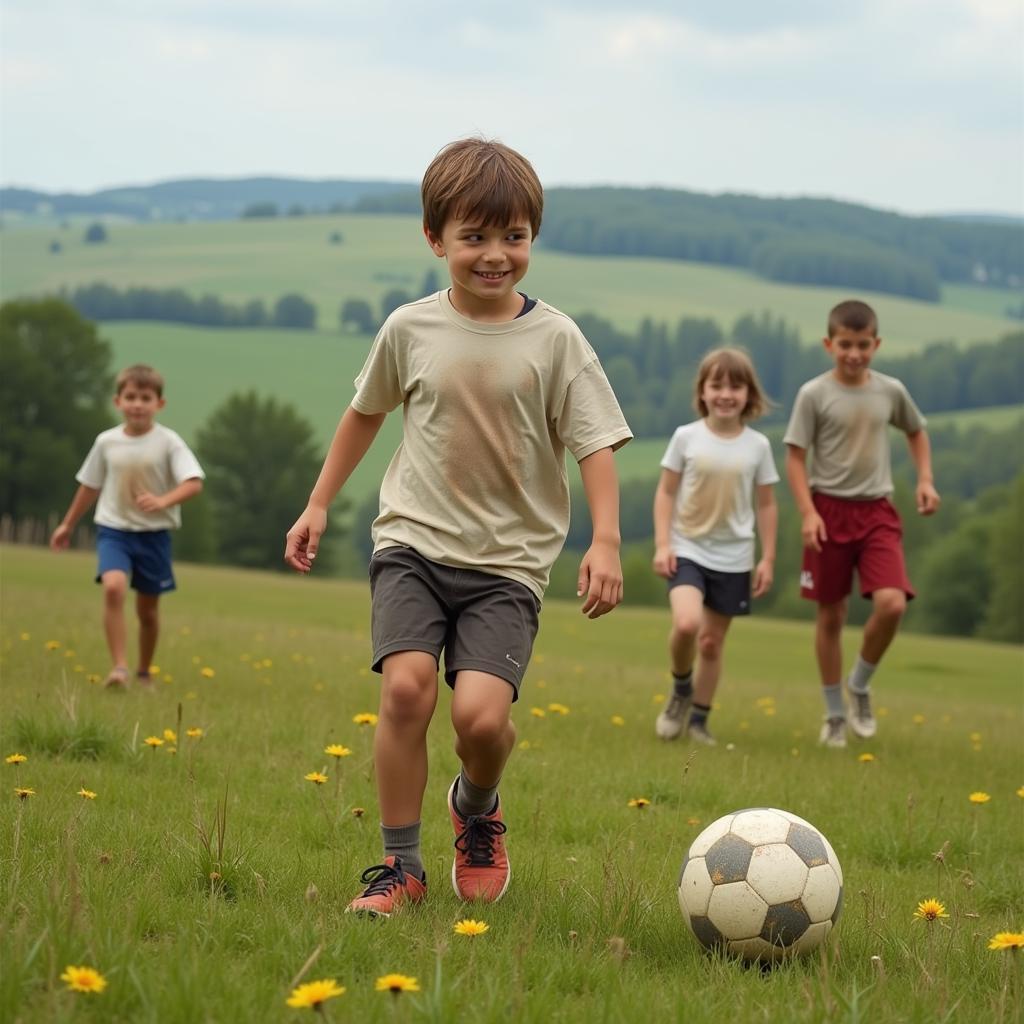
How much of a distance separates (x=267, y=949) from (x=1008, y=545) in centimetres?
6970

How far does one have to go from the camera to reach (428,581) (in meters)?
5.02

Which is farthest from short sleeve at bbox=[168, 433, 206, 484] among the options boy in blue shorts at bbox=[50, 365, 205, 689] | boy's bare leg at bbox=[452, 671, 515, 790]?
boy's bare leg at bbox=[452, 671, 515, 790]

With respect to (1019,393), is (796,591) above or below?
below

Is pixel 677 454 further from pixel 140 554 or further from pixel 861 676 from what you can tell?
pixel 140 554

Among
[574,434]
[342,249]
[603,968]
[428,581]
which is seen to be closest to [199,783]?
[428,581]

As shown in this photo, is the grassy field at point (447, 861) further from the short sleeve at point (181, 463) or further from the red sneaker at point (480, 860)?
the short sleeve at point (181, 463)

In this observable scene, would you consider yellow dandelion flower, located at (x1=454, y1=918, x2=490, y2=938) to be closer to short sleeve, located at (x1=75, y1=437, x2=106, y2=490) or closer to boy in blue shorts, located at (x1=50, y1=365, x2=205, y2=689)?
boy in blue shorts, located at (x1=50, y1=365, x2=205, y2=689)

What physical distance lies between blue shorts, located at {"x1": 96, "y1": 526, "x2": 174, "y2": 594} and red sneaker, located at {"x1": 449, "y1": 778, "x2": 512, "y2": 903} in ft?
18.3

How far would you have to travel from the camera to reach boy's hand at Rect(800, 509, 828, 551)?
31.7 ft

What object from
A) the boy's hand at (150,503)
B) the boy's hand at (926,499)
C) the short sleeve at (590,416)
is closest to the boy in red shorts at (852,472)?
the boy's hand at (926,499)

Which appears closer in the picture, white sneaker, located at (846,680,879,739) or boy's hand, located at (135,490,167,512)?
boy's hand, located at (135,490,167,512)

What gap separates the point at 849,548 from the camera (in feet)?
33.3

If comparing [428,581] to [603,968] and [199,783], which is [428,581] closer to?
[603,968]

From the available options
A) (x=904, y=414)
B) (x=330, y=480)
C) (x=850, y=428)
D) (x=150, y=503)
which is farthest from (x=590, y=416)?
(x=904, y=414)
